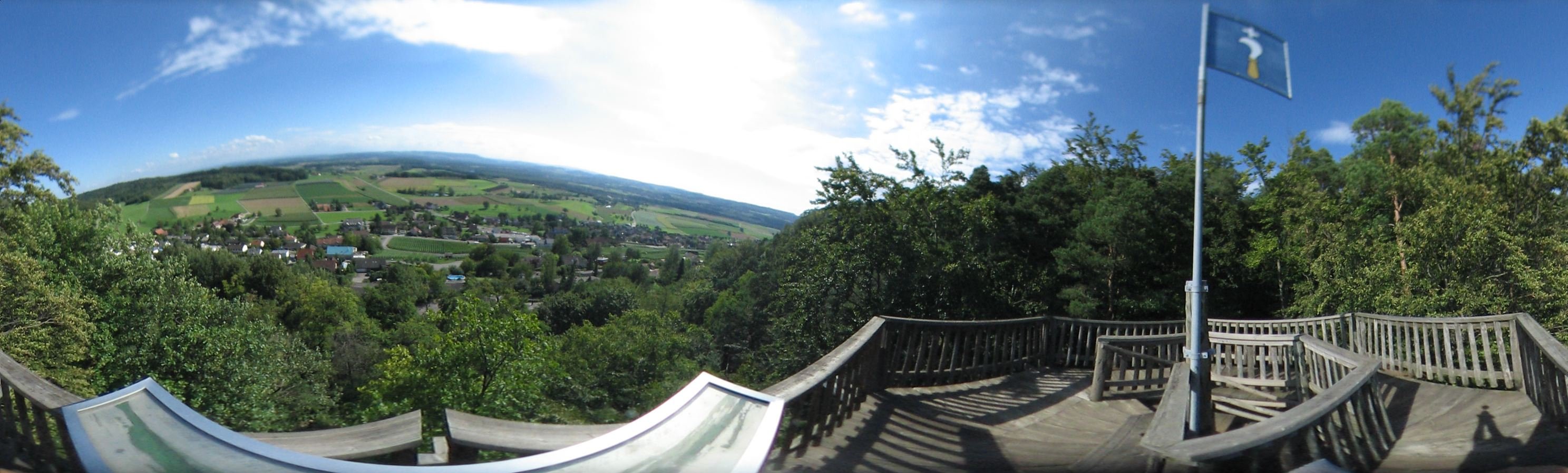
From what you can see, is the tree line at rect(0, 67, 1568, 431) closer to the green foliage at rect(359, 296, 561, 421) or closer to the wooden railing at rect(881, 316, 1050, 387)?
the green foliage at rect(359, 296, 561, 421)

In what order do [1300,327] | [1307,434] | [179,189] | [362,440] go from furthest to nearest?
[1300,327], [179,189], [1307,434], [362,440]

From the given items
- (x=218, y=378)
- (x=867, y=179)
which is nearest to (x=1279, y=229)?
(x=867, y=179)

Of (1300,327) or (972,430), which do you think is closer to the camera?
(972,430)

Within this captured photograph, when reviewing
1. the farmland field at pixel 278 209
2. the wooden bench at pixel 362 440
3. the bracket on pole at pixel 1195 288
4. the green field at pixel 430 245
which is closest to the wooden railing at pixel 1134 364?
the bracket on pole at pixel 1195 288

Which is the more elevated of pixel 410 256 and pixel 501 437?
pixel 410 256

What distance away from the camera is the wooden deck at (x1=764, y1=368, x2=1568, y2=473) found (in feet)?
10.3

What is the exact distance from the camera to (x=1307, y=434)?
8.38ft

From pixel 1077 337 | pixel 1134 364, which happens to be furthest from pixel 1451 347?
pixel 1077 337

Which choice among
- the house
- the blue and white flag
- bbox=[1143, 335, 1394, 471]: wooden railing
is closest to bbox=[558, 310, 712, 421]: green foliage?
the house

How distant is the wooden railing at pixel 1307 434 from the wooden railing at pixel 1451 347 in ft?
1.25

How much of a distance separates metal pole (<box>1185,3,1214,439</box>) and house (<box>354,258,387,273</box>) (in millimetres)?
5067

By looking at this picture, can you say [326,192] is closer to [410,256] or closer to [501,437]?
[410,256]

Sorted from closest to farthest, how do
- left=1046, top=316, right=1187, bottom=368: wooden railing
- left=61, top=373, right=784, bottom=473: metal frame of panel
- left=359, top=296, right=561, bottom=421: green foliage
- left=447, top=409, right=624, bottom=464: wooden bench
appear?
left=61, top=373, right=784, bottom=473: metal frame of panel < left=447, top=409, right=624, bottom=464: wooden bench < left=359, top=296, right=561, bottom=421: green foliage < left=1046, top=316, right=1187, bottom=368: wooden railing

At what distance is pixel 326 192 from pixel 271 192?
36 cm
